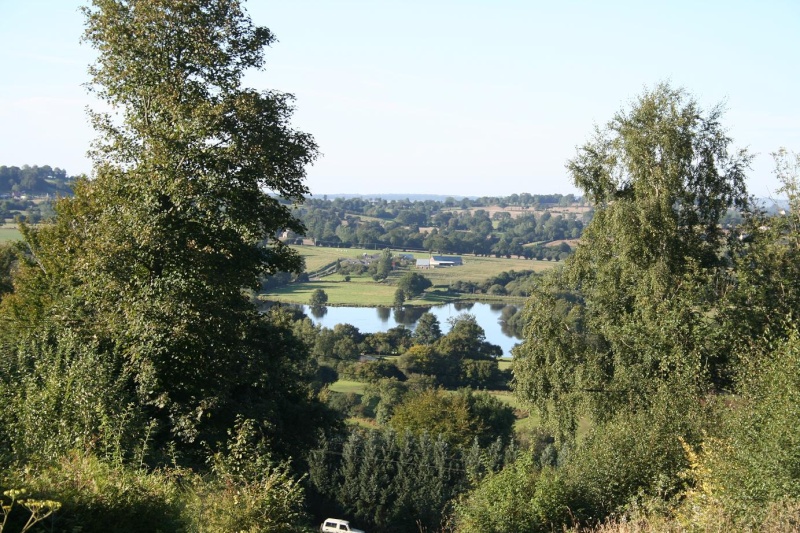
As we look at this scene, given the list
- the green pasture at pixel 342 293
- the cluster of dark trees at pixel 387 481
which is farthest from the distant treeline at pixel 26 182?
the cluster of dark trees at pixel 387 481

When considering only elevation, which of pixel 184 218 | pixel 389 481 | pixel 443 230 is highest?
pixel 184 218

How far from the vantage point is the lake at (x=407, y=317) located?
59.9 metres

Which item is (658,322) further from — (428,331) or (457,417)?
(428,331)

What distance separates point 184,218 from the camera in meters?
11.1

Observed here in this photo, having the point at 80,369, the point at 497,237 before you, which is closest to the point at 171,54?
the point at 80,369

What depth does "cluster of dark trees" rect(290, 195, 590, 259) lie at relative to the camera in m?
108

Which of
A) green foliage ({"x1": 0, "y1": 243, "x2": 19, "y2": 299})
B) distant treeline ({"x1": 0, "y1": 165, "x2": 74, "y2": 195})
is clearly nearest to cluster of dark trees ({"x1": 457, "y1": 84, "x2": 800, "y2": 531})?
green foliage ({"x1": 0, "y1": 243, "x2": 19, "y2": 299})

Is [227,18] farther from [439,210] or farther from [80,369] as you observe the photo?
[439,210]

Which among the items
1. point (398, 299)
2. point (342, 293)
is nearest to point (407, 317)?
point (398, 299)

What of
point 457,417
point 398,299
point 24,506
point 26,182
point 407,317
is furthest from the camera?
point 26,182

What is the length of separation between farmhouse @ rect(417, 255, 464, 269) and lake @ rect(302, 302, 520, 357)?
18859 millimetres

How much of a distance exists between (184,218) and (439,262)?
8704 cm

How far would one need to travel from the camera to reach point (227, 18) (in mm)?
12172

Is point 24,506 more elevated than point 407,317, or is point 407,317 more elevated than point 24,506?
point 24,506
